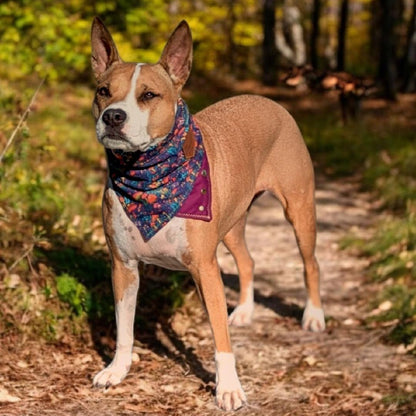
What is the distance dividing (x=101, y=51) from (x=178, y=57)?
1.49 ft

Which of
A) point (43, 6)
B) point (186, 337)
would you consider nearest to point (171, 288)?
point (186, 337)

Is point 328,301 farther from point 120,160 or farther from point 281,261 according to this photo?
point 120,160

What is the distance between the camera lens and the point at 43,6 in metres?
11.0

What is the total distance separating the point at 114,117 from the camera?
3.50 metres

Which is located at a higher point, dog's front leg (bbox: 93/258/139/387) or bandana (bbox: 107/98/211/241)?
bandana (bbox: 107/98/211/241)

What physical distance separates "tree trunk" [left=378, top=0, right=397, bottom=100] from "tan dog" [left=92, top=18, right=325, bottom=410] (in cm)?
1031

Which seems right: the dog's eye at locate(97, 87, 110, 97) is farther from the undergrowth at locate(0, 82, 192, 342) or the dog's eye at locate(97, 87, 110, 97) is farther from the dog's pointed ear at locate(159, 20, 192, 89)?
the undergrowth at locate(0, 82, 192, 342)

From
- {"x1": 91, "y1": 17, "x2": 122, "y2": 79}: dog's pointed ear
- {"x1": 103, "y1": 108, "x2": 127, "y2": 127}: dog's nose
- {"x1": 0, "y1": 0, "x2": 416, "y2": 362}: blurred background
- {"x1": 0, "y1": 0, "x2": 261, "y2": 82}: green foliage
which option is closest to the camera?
{"x1": 103, "y1": 108, "x2": 127, "y2": 127}: dog's nose

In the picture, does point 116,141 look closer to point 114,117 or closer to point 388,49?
point 114,117

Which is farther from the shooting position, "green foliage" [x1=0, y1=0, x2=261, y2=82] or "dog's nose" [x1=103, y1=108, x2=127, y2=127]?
"green foliage" [x1=0, y1=0, x2=261, y2=82]

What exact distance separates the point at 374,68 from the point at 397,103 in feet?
20.7

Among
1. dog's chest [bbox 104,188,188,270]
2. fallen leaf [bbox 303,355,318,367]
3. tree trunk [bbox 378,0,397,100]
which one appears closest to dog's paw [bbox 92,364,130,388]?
dog's chest [bbox 104,188,188,270]

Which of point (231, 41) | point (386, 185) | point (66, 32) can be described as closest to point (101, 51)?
point (386, 185)

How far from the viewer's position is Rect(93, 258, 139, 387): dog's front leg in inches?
169
